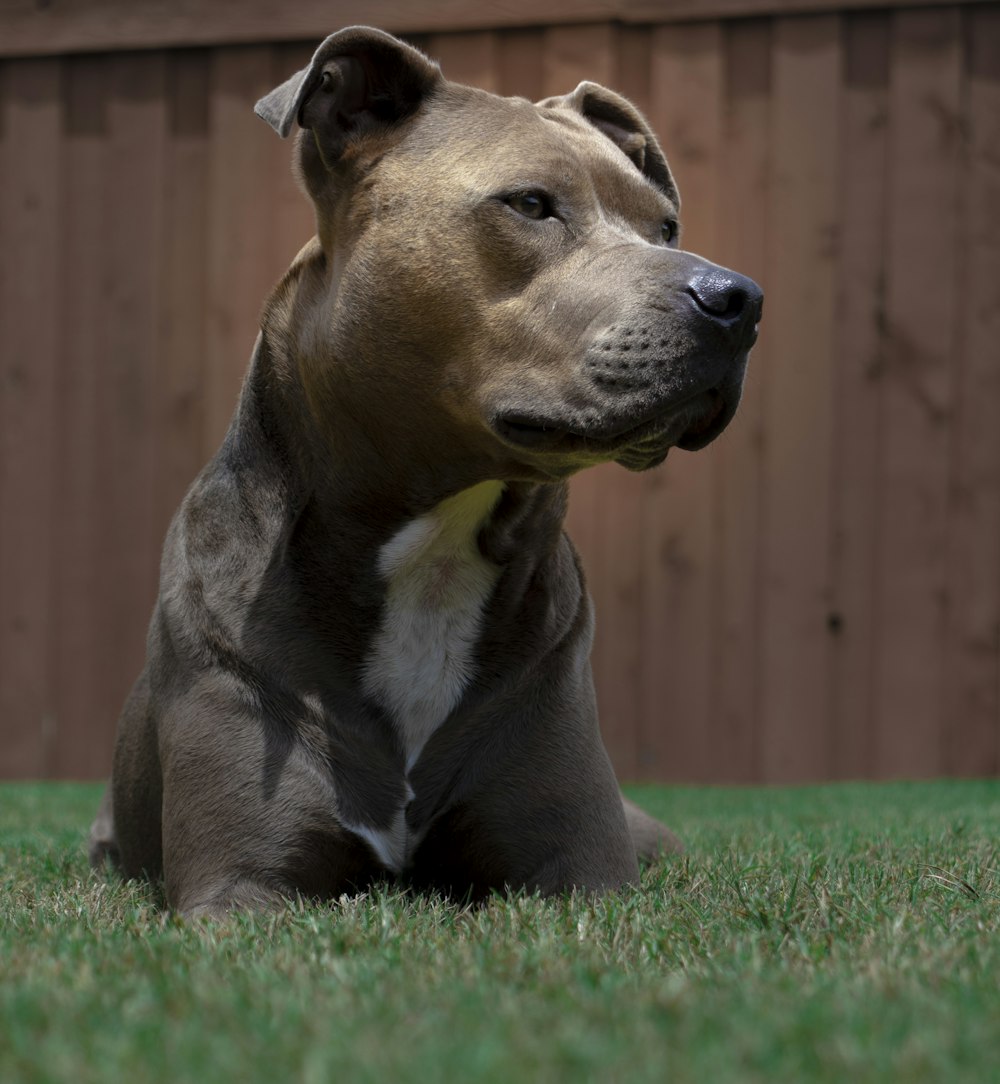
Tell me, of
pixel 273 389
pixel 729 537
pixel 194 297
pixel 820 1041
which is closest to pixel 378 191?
pixel 273 389

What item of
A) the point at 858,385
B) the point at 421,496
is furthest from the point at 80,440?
the point at 421,496

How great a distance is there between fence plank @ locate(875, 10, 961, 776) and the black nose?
341cm

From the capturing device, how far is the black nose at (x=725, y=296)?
7.73ft

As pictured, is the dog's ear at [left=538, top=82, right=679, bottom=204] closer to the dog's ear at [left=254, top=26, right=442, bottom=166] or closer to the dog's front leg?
the dog's ear at [left=254, top=26, right=442, bottom=166]

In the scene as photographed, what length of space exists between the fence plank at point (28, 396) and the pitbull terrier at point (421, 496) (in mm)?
3605

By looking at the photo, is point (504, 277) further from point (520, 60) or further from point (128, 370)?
point (128, 370)

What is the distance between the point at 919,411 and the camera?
5605 millimetres

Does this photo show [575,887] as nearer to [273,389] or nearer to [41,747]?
[273,389]

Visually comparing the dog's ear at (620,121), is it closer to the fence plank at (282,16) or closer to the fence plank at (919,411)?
the fence plank at (919,411)

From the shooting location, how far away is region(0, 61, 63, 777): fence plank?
6227 mm

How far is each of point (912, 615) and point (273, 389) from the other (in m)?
3.48

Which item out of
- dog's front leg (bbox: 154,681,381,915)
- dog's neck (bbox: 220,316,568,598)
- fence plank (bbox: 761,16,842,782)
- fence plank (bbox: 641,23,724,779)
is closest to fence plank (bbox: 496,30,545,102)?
fence plank (bbox: 641,23,724,779)

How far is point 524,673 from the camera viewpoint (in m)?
2.72

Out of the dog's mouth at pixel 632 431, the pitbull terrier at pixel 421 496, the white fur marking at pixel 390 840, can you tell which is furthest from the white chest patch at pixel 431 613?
the dog's mouth at pixel 632 431
